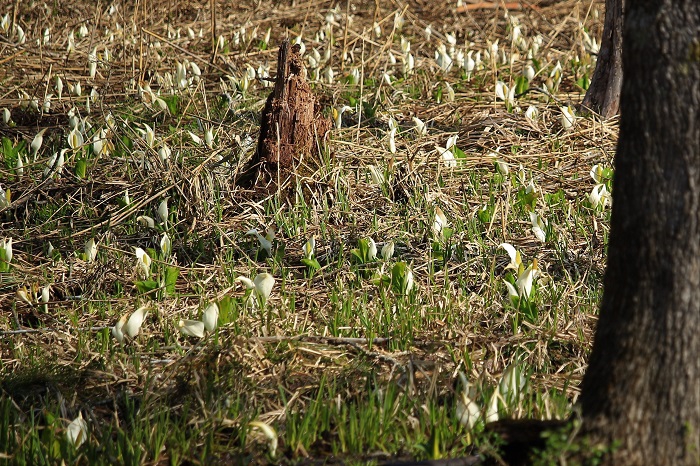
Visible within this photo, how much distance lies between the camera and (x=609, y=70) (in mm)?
5746

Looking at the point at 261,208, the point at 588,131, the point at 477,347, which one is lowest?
the point at 477,347

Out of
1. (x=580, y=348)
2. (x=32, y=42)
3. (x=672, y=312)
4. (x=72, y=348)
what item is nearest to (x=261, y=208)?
(x=72, y=348)

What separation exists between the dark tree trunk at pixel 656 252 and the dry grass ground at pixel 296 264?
39cm

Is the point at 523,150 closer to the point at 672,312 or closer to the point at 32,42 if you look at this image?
the point at 672,312

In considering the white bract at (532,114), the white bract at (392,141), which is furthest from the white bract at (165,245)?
the white bract at (532,114)

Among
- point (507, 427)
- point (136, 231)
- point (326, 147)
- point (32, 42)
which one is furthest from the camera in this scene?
point (32, 42)

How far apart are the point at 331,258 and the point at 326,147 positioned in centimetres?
95

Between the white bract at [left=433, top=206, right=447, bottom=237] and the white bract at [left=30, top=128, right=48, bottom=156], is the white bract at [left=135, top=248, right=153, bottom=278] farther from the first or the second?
the white bract at [left=30, top=128, right=48, bottom=156]

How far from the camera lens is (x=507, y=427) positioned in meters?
2.35

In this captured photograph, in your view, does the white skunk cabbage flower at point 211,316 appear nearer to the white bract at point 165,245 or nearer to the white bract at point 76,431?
the white bract at point 76,431

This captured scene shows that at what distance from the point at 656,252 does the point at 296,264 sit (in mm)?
2351

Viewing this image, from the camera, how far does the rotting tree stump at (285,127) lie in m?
4.71

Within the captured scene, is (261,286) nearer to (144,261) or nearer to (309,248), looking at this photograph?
(309,248)

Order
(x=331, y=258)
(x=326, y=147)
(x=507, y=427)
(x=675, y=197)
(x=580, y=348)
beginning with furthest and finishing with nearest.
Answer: (x=326, y=147) < (x=331, y=258) < (x=580, y=348) < (x=507, y=427) < (x=675, y=197)
